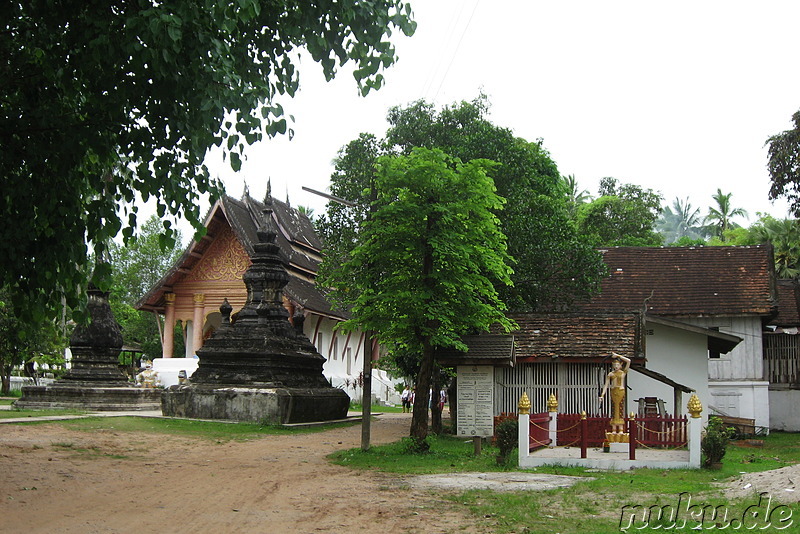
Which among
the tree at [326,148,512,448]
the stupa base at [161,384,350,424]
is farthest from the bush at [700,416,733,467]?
the stupa base at [161,384,350,424]

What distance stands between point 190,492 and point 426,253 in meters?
6.87

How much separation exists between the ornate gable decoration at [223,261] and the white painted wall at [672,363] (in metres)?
18.9

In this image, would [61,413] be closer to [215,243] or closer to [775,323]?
[215,243]

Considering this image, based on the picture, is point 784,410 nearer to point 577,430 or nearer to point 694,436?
point 577,430

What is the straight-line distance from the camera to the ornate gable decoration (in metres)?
35.5

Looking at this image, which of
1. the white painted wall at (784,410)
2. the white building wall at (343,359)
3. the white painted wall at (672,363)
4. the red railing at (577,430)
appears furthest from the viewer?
the white building wall at (343,359)

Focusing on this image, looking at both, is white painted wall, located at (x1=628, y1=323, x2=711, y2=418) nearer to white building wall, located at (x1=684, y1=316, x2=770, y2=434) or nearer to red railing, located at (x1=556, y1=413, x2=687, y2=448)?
red railing, located at (x1=556, y1=413, x2=687, y2=448)

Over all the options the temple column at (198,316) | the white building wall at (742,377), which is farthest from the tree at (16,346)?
the white building wall at (742,377)

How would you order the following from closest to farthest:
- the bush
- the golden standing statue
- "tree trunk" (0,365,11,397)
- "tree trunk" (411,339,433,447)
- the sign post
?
the bush → the golden standing statue → "tree trunk" (411,339,433,447) → the sign post → "tree trunk" (0,365,11,397)

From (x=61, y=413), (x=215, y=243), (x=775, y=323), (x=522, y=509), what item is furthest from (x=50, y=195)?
(x=215, y=243)

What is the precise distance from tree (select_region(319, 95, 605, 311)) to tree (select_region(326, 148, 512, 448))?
6898 millimetres

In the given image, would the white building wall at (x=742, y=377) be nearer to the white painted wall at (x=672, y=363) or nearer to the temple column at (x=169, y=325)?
the white painted wall at (x=672, y=363)

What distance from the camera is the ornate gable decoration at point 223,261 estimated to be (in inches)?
1396

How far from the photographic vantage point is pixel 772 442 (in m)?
22.8
